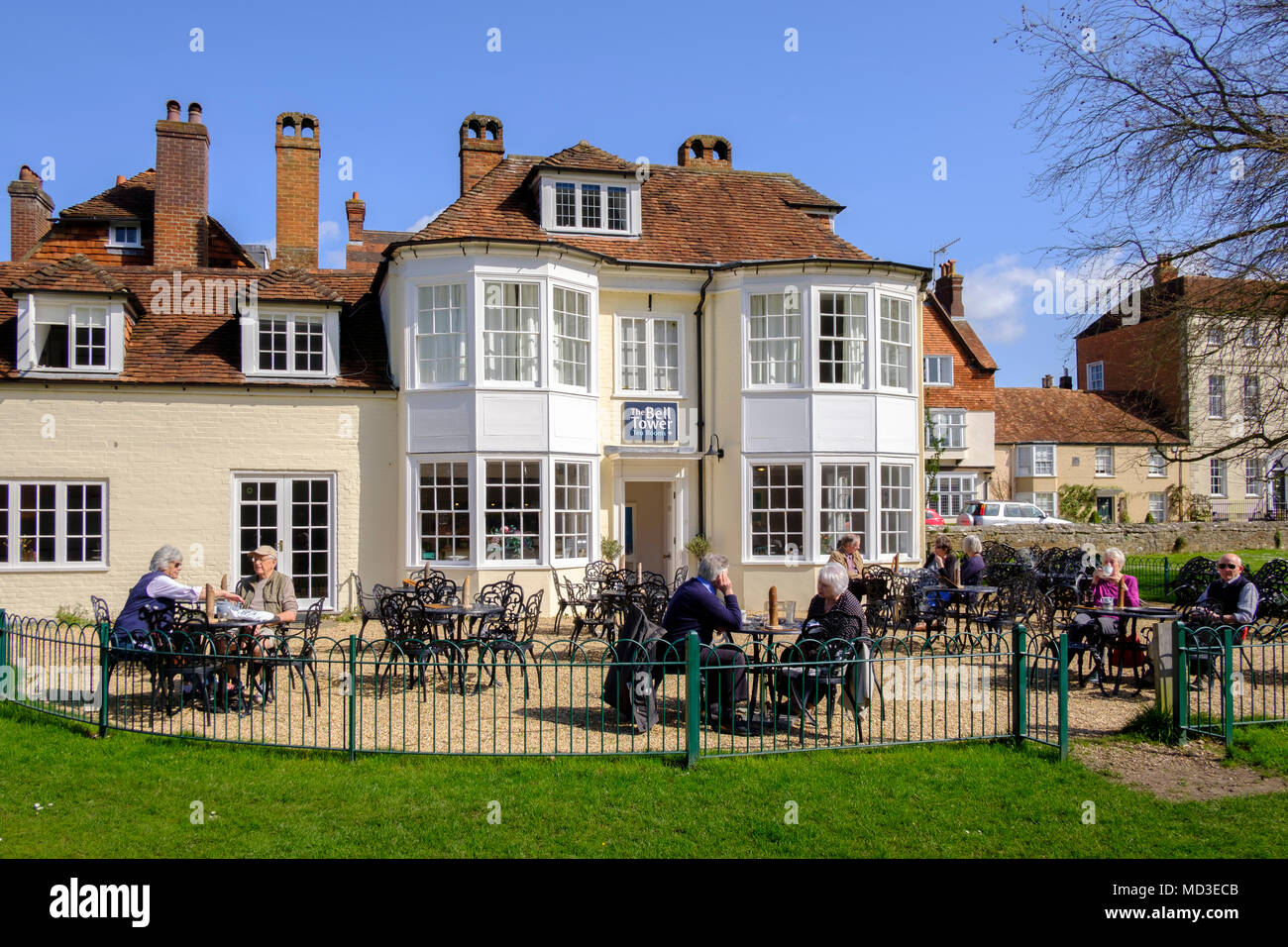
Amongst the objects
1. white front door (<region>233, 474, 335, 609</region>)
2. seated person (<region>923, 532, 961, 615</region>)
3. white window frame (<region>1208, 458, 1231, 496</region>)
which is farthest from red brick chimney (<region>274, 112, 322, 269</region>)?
white window frame (<region>1208, 458, 1231, 496</region>)

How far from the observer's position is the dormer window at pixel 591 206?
17750 millimetres

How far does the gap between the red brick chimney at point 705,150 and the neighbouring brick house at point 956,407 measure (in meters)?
17.0

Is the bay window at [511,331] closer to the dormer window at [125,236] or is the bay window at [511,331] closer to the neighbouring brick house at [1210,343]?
the neighbouring brick house at [1210,343]

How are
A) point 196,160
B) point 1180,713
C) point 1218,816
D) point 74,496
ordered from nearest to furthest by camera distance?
1. point 1218,816
2. point 1180,713
3. point 74,496
4. point 196,160

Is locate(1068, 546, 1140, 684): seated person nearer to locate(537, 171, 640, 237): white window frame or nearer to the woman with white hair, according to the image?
the woman with white hair

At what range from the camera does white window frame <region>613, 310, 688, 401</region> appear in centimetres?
1786

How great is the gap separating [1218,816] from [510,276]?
13.0 m

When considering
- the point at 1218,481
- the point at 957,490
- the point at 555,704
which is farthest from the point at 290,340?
the point at 1218,481

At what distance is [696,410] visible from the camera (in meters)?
18.1

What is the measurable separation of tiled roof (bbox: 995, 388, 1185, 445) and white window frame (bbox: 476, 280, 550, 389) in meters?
31.6

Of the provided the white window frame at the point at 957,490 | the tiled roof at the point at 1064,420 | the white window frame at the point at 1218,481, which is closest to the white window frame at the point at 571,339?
the white window frame at the point at 957,490
